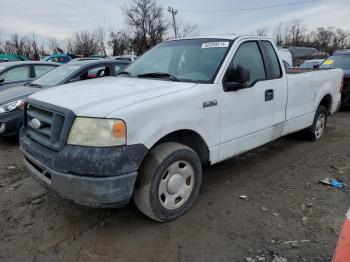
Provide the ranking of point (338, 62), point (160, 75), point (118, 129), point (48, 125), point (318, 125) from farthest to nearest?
point (338, 62) → point (318, 125) → point (160, 75) → point (48, 125) → point (118, 129)

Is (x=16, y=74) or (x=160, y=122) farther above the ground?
(x=16, y=74)

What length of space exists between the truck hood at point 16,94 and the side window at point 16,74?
5.13 feet

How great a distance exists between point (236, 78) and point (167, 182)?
1.41m

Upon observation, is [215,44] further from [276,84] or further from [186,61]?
[276,84]

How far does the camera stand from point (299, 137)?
6.14 metres

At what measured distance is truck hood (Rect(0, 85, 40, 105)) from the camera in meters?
6.10

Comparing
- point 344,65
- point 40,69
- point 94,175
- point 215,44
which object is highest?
point 215,44

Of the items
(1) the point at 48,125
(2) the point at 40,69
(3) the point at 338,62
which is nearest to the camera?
(1) the point at 48,125

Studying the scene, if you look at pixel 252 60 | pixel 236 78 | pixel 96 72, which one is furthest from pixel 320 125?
pixel 96 72

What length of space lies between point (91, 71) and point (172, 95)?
4239 millimetres

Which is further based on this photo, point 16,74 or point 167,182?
point 16,74

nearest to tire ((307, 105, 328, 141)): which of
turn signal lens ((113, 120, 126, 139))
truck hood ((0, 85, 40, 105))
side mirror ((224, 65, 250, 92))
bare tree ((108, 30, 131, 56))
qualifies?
side mirror ((224, 65, 250, 92))

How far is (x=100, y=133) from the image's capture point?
269 centimetres

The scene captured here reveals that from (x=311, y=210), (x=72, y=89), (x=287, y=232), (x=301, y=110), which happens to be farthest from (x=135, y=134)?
(x=301, y=110)
